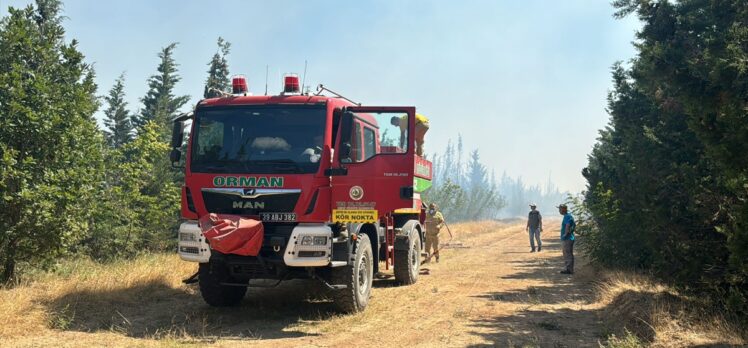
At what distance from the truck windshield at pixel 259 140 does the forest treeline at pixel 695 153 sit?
Result: 468 cm

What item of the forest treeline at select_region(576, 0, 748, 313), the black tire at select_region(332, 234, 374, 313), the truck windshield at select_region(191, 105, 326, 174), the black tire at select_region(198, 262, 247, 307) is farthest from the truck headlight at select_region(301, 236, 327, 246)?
the forest treeline at select_region(576, 0, 748, 313)

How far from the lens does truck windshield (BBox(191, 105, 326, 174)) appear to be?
7.28m

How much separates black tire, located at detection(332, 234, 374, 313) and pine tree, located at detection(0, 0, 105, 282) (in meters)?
5.01

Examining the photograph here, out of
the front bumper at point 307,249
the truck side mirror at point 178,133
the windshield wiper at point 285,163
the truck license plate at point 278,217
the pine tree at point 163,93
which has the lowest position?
the front bumper at point 307,249

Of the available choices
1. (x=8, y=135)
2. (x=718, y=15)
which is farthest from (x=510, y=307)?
(x=8, y=135)

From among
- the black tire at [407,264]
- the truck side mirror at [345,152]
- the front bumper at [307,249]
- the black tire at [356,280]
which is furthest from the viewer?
the black tire at [407,264]

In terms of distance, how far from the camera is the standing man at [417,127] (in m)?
7.55

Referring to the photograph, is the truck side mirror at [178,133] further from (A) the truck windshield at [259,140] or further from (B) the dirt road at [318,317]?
(B) the dirt road at [318,317]

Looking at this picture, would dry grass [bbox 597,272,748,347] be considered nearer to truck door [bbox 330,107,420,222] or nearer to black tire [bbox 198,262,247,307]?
truck door [bbox 330,107,420,222]

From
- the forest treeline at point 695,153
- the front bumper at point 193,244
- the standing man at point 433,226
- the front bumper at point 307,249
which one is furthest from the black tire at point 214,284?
the standing man at point 433,226

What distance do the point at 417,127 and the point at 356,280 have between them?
4.24 m

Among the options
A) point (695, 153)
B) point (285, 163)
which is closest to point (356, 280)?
point (285, 163)

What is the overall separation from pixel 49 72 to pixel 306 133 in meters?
5.75

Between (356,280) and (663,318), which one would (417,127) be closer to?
(356,280)
